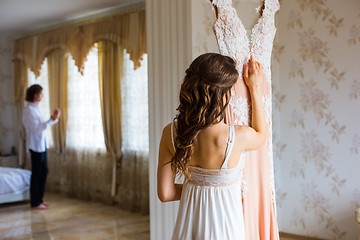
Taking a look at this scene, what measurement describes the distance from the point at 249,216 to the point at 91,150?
471cm

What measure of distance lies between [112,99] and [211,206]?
4366mm

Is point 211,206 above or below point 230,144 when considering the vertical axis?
below

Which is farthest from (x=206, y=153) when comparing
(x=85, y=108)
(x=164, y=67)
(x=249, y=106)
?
(x=85, y=108)

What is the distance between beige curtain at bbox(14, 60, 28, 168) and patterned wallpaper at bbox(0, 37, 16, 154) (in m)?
0.24

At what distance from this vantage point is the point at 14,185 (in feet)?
20.3

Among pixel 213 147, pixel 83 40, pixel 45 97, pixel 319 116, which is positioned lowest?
pixel 213 147

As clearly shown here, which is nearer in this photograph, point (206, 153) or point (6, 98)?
point (206, 153)

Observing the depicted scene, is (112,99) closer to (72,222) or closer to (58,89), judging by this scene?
(58,89)

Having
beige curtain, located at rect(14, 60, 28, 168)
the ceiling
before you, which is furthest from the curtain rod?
beige curtain, located at rect(14, 60, 28, 168)

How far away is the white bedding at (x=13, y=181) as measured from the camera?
6.09 m

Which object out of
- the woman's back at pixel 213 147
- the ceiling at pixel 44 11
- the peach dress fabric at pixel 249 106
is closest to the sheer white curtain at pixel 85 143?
the ceiling at pixel 44 11

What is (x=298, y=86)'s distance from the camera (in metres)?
4.20

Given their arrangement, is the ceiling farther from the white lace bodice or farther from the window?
the white lace bodice

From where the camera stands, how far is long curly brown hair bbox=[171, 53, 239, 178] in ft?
5.28
